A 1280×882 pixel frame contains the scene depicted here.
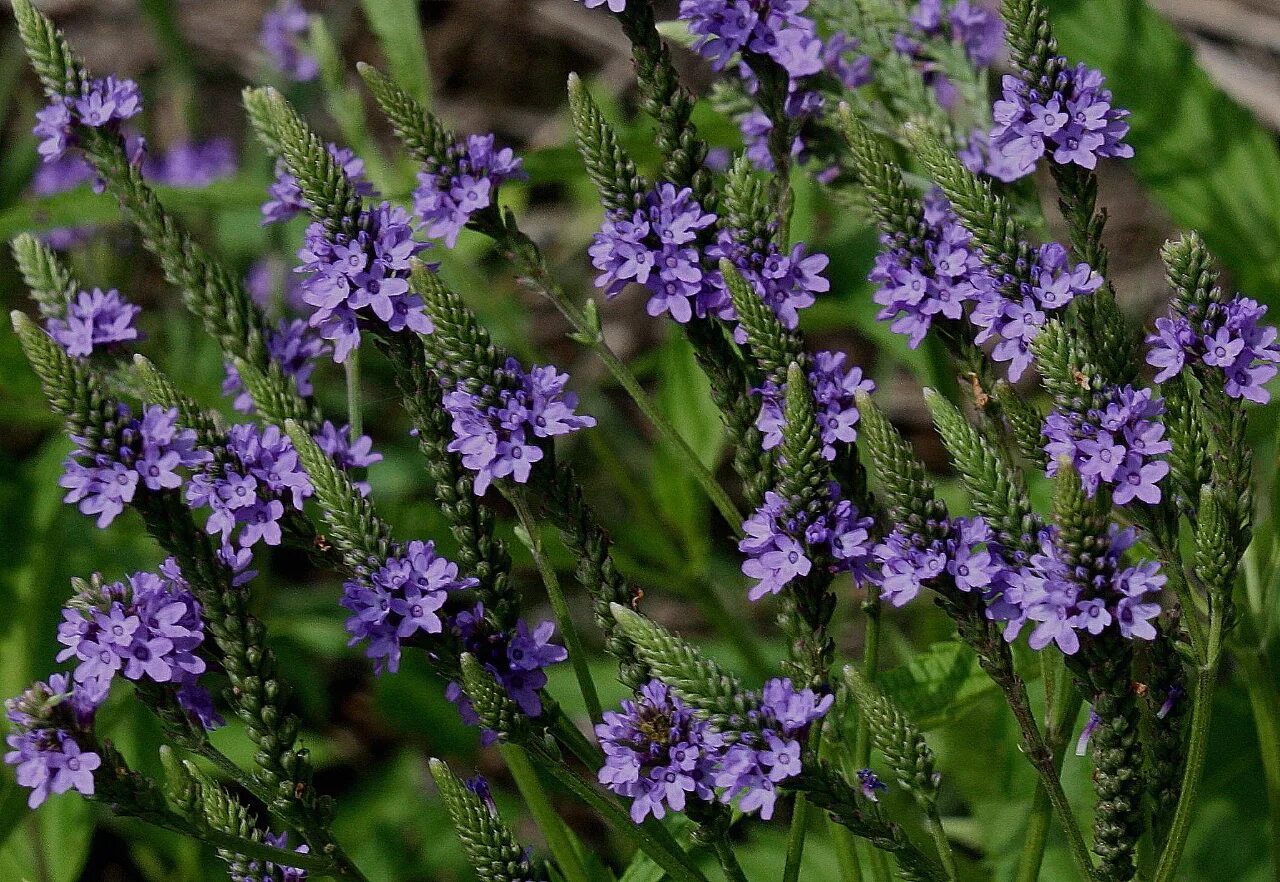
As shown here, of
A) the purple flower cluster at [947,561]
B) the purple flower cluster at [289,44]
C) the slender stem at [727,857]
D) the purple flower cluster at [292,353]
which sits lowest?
the slender stem at [727,857]

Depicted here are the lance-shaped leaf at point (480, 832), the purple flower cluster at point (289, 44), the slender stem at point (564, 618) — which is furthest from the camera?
the purple flower cluster at point (289, 44)

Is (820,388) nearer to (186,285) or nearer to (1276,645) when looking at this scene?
(186,285)

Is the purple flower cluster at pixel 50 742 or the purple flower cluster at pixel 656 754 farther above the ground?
the purple flower cluster at pixel 50 742

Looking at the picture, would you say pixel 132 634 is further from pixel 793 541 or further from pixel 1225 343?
pixel 1225 343

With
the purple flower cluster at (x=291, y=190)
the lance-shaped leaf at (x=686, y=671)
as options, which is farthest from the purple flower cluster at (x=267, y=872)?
the purple flower cluster at (x=291, y=190)

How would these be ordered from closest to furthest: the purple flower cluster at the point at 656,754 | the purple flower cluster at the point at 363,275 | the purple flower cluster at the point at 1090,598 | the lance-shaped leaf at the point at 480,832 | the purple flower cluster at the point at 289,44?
the purple flower cluster at the point at 1090,598
the purple flower cluster at the point at 656,754
the lance-shaped leaf at the point at 480,832
the purple flower cluster at the point at 363,275
the purple flower cluster at the point at 289,44

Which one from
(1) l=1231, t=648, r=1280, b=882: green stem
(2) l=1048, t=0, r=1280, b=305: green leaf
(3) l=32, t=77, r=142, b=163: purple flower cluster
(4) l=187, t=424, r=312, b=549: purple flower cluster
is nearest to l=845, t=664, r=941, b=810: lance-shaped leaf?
(1) l=1231, t=648, r=1280, b=882: green stem

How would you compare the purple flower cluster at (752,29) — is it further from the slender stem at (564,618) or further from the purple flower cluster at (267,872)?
the purple flower cluster at (267,872)

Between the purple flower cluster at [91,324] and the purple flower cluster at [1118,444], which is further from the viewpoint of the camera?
the purple flower cluster at [91,324]
